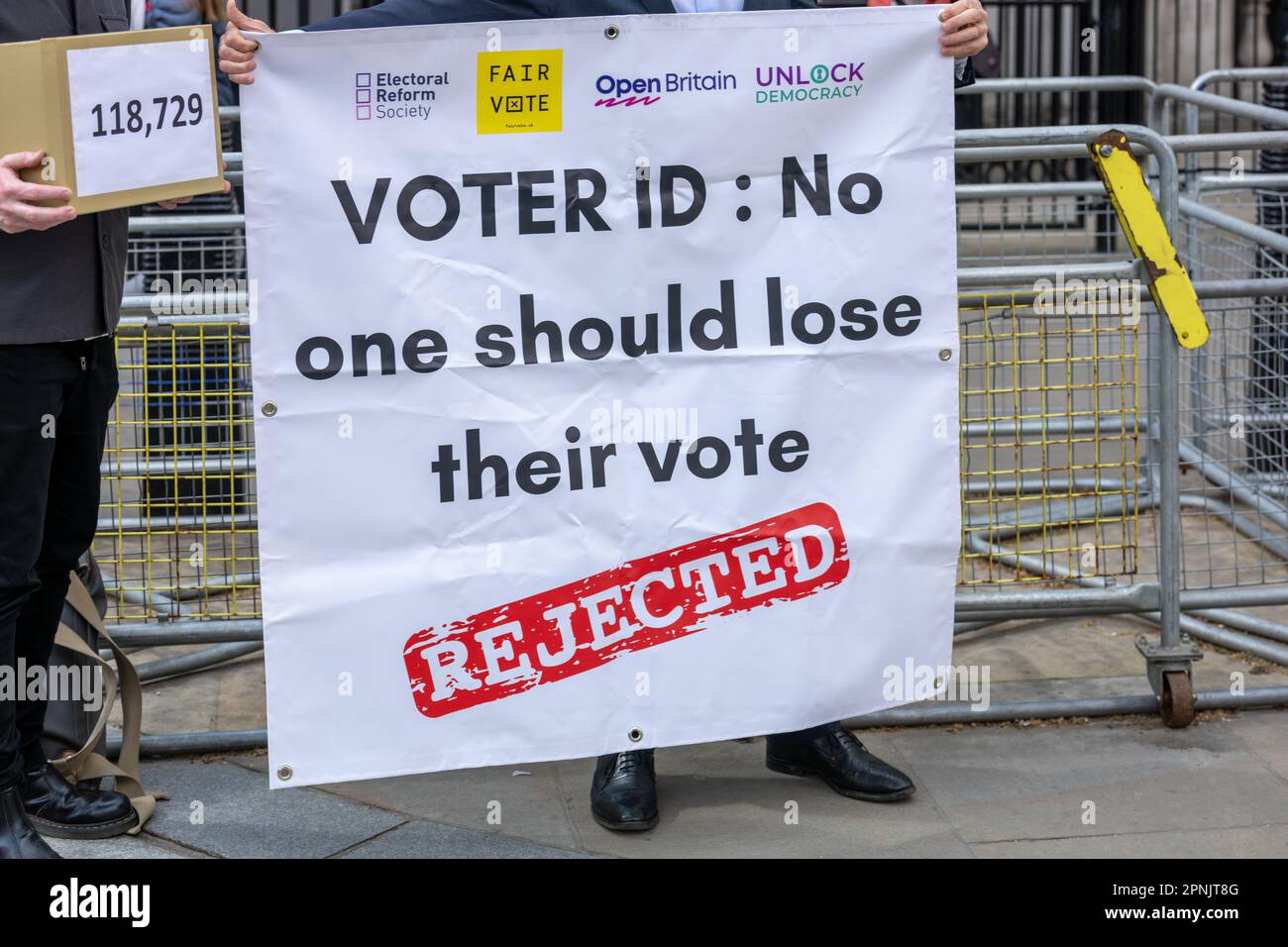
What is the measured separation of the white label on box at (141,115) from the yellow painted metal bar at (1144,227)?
2427mm

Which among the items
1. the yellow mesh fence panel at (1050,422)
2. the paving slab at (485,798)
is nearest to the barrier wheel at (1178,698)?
the yellow mesh fence panel at (1050,422)

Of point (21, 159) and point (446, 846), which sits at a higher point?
point (21, 159)

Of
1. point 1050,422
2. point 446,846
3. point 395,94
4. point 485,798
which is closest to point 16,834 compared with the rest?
point 446,846

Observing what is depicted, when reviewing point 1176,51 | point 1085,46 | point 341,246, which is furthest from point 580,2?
point 1176,51

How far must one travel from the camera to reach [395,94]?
11.9ft

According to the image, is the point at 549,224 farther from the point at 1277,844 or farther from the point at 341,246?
the point at 1277,844

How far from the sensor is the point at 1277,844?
381 cm

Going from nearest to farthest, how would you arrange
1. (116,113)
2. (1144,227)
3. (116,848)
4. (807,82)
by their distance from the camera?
1. (116,113)
2. (807,82)
3. (116,848)
4. (1144,227)

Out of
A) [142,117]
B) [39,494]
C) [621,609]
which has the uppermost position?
[142,117]

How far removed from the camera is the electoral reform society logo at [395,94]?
11.9 ft

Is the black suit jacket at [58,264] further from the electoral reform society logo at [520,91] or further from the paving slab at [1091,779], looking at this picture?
the paving slab at [1091,779]

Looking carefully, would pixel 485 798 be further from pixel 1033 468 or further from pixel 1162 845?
pixel 1033 468

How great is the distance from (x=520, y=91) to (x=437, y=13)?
1.22 feet

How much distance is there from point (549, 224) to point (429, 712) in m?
1.18
